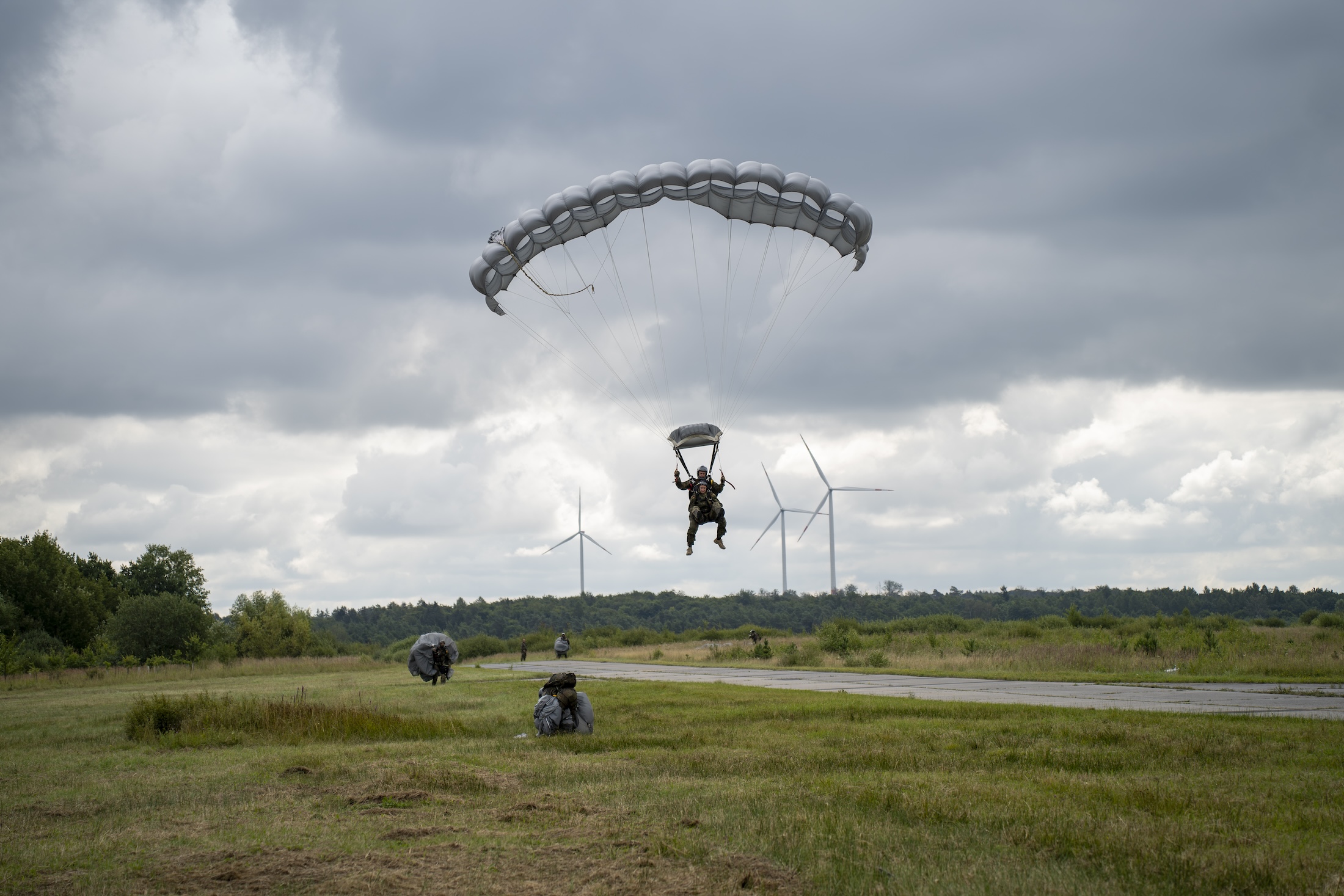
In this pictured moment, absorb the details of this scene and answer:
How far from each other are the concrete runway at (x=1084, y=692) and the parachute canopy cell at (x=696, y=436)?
6.13 meters

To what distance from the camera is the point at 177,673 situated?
45.5 metres

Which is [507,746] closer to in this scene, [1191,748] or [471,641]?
[1191,748]

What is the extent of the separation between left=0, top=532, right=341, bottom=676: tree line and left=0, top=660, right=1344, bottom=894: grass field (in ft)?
143

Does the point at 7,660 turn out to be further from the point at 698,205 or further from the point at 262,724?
the point at 698,205

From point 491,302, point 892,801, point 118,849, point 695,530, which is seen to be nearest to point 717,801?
point 892,801

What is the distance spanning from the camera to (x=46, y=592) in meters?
69.6

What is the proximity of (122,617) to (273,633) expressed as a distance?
49.7ft

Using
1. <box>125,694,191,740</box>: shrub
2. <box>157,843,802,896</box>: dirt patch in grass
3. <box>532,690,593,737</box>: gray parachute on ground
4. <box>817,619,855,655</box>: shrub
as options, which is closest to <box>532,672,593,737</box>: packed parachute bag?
<box>532,690,593,737</box>: gray parachute on ground

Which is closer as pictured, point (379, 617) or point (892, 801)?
point (892, 801)

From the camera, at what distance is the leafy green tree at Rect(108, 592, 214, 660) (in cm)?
6069

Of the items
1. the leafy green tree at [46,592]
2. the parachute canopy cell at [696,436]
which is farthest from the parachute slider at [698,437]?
the leafy green tree at [46,592]

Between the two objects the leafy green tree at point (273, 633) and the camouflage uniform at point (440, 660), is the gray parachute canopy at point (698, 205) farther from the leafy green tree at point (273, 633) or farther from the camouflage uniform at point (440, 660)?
the leafy green tree at point (273, 633)

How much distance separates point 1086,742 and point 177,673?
45961mm

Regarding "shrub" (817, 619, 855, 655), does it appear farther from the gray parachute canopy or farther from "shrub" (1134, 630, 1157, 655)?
the gray parachute canopy
